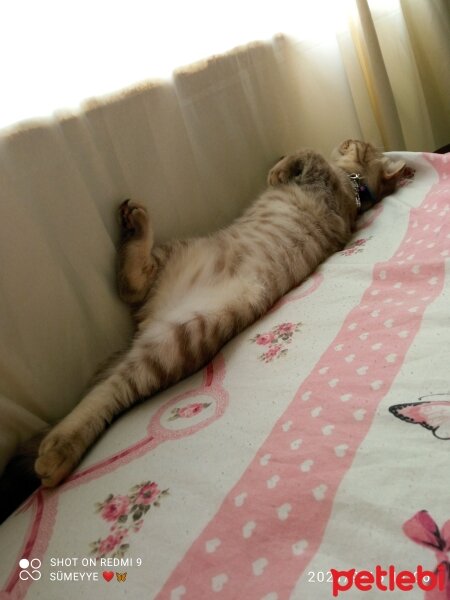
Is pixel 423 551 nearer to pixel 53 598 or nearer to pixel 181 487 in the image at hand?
pixel 181 487

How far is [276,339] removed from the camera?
1.19 m

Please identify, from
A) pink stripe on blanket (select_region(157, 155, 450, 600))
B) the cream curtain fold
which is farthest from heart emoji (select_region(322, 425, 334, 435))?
the cream curtain fold

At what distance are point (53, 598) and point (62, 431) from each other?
1.21ft

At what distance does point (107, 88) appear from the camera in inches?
50.7

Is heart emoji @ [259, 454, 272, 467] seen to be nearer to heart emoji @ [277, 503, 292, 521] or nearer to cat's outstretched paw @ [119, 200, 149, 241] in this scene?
heart emoji @ [277, 503, 292, 521]

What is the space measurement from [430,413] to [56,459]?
0.71 meters

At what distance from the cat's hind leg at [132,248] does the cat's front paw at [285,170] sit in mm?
655

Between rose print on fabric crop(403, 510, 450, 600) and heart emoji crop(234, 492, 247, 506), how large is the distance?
0.24 m

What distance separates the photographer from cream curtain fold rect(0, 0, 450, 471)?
1.11 meters

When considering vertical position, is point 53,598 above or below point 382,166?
below

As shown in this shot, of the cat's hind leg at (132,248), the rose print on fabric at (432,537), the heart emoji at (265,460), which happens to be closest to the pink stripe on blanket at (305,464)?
the heart emoji at (265,460)

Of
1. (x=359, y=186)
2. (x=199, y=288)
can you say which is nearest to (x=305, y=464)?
(x=199, y=288)

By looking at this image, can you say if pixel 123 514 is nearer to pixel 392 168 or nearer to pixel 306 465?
pixel 306 465

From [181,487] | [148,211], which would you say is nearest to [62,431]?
[181,487]
